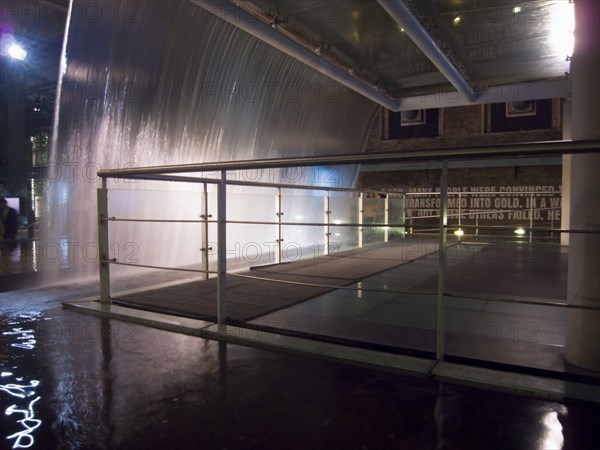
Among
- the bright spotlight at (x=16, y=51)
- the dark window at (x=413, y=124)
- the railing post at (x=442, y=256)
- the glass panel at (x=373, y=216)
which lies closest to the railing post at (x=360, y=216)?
the glass panel at (x=373, y=216)

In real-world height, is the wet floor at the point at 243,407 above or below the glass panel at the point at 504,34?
below

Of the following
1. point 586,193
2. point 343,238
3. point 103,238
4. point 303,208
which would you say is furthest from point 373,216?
point 586,193

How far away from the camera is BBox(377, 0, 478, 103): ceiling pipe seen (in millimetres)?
4231

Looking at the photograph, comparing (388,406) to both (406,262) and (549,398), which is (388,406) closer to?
(549,398)

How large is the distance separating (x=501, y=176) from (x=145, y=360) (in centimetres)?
1148

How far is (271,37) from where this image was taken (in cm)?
529

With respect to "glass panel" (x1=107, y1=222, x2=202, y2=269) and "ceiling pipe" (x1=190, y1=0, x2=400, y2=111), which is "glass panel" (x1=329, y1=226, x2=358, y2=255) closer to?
"glass panel" (x1=107, y1=222, x2=202, y2=269)

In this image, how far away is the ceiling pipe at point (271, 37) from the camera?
464 centimetres

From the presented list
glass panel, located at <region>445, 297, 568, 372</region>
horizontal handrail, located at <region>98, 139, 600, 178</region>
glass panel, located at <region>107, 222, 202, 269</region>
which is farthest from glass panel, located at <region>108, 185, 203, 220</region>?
glass panel, located at <region>445, 297, 568, 372</region>

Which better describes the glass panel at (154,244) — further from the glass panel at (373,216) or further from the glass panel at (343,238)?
the glass panel at (373,216)

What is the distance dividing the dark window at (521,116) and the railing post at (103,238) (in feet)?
36.2

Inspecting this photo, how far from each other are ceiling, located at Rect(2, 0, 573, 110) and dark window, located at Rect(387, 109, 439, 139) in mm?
4301

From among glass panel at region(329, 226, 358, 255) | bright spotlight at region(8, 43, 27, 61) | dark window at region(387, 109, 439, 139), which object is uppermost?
bright spotlight at region(8, 43, 27, 61)

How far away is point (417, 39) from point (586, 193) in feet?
12.1
